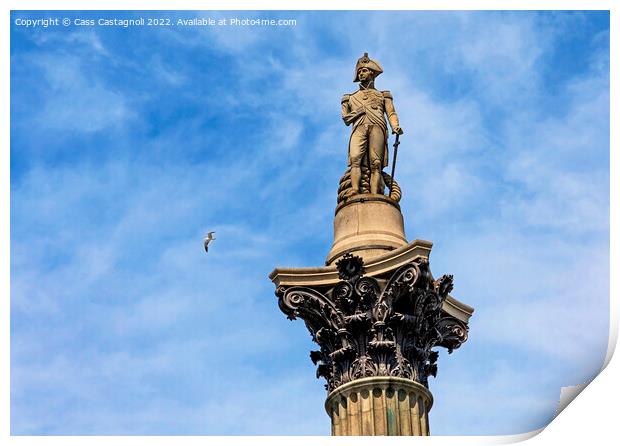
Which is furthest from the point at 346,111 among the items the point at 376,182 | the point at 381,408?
the point at 381,408

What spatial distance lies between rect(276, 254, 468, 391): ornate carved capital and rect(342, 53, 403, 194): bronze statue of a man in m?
3.28

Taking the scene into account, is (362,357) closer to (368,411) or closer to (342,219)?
(368,411)

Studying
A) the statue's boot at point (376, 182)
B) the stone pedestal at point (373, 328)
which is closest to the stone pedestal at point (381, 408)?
the stone pedestal at point (373, 328)

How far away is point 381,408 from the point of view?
23.8 metres

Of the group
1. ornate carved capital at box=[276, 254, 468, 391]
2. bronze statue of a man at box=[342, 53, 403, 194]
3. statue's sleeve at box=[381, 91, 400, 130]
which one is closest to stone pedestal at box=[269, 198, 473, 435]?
ornate carved capital at box=[276, 254, 468, 391]

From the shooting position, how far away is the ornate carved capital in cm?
2420

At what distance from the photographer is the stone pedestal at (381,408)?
77.5ft

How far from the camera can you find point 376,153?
91.0 feet

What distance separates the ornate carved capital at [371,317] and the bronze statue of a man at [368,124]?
129 inches

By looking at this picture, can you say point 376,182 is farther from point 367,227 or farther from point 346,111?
point 346,111

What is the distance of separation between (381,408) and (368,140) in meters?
6.85
